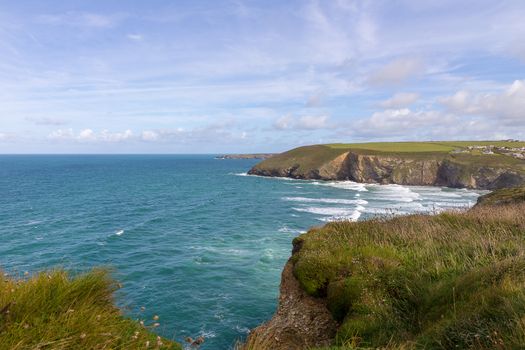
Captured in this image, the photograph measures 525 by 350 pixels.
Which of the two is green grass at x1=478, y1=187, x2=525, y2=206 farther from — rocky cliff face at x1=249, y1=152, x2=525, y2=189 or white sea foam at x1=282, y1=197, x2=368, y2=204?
rocky cliff face at x1=249, y1=152, x2=525, y2=189

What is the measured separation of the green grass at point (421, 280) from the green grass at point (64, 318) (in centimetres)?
344

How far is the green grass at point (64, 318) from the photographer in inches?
182

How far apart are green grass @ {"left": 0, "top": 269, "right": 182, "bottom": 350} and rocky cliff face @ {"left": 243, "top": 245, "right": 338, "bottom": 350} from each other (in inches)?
178

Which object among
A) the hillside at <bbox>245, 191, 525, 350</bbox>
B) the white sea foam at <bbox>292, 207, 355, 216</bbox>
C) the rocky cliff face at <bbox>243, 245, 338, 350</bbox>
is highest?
the hillside at <bbox>245, 191, 525, 350</bbox>

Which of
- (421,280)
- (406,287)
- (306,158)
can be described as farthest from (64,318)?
(306,158)

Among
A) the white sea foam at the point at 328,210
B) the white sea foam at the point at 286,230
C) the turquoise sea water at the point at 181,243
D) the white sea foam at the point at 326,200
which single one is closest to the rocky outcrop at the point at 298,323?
the turquoise sea water at the point at 181,243

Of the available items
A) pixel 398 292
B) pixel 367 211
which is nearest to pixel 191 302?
pixel 398 292

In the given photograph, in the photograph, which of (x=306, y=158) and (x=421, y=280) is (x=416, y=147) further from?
(x=421, y=280)

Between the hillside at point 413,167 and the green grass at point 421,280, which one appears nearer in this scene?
the green grass at point 421,280

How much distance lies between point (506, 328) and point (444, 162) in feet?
388

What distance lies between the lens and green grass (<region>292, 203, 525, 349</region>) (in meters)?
6.18

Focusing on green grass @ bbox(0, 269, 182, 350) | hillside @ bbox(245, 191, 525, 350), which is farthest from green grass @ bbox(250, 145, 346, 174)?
green grass @ bbox(0, 269, 182, 350)

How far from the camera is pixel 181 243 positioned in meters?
39.1

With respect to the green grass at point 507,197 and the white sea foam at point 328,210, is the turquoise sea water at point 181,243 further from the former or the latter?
the green grass at point 507,197
